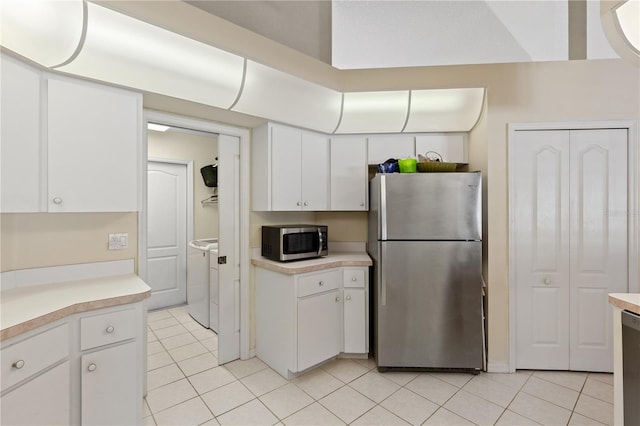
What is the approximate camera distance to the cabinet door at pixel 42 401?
112 cm

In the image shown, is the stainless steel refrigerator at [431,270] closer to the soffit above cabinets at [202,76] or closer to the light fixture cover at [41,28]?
the soffit above cabinets at [202,76]

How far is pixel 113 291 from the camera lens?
1.56 metres

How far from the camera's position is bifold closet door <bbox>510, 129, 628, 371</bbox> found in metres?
2.31

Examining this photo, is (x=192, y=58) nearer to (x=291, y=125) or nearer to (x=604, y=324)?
(x=291, y=125)

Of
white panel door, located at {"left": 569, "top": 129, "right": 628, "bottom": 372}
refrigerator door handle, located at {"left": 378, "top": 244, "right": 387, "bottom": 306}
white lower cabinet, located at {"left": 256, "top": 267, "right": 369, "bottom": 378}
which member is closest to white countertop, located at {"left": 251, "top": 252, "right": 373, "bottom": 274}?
white lower cabinet, located at {"left": 256, "top": 267, "right": 369, "bottom": 378}

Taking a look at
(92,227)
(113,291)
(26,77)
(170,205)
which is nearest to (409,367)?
(113,291)

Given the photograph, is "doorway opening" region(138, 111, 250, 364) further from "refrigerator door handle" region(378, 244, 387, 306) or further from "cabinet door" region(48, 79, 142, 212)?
"refrigerator door handle" region(378, 244, 387, 306)

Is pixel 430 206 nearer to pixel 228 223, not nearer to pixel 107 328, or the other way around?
pixel 228 223

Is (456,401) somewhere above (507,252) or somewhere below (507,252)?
below

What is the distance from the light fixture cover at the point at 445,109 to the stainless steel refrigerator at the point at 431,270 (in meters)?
0.60

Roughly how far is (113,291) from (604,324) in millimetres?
3628

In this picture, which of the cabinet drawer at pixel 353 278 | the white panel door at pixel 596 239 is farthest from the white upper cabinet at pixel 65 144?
the white panel door at pixel 596 239

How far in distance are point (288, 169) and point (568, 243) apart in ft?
8.16

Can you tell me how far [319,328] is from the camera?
241 cm
